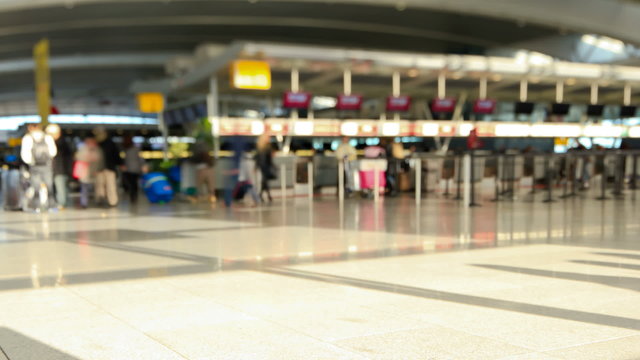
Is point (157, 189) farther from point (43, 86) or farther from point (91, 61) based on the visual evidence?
point (91, 61)

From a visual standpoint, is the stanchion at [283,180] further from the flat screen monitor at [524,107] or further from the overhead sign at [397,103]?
the flat screen monitor at [524,107]

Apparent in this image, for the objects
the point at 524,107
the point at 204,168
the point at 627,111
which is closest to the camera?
the point at 204,168

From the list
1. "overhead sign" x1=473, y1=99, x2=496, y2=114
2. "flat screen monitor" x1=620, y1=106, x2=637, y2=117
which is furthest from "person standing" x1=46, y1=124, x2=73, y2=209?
"flat screen monitor" x1=620, y1=106, x2=637, y2=117

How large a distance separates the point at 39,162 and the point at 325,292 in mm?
9557

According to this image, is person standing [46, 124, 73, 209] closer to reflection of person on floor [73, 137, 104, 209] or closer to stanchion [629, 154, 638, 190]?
reflection of person on floor [73, 137, 104, 209]

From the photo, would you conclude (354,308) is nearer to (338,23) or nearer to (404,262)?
(404,262)

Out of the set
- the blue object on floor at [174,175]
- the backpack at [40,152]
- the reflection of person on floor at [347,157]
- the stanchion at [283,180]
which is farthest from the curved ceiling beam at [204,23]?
the backpack at [40,152]

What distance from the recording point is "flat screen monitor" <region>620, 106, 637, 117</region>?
70.0ft

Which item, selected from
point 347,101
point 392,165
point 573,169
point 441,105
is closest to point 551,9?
point 441,105

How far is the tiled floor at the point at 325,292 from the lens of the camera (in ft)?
9.32

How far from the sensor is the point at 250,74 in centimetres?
1482

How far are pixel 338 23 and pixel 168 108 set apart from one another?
11.0 m

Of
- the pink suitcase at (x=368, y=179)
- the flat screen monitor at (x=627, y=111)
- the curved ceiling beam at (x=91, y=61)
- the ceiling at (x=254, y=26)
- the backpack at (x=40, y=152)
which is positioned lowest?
the pink suitcase at (x=368, y=179)

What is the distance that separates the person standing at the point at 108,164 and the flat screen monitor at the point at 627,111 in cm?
1778
